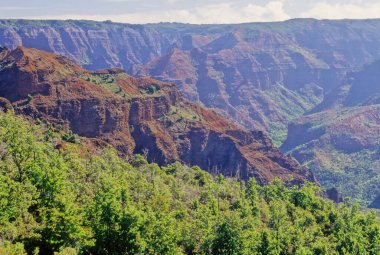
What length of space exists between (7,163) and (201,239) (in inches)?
1661

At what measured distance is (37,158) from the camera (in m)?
95.8

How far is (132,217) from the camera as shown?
81.4 m

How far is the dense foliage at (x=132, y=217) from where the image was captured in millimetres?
74812

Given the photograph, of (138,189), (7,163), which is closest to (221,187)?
(138,189)

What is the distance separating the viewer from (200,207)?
387 ft

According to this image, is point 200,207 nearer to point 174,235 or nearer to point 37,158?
point 174,235

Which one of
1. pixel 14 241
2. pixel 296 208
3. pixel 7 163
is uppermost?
pixel 7 163

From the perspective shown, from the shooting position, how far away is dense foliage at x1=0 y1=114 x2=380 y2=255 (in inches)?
2945

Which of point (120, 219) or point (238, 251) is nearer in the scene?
point (120, 219)

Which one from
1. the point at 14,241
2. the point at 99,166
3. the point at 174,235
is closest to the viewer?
the point at 14,241

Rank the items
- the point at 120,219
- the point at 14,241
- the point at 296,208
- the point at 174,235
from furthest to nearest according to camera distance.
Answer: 1. the point at 296,208
2. the point at 174,235
3. the point at 120,219
4. the point at 14,241

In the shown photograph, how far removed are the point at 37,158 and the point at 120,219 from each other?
1018 inches

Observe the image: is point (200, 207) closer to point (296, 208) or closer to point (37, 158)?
point (296, 208)

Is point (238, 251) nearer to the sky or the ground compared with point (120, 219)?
nearer to the ground
